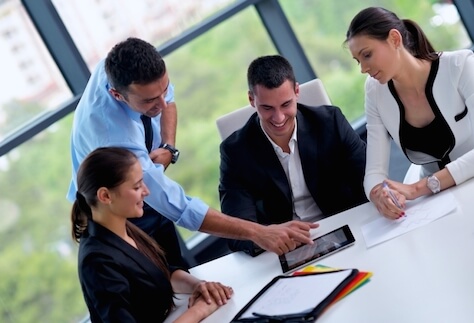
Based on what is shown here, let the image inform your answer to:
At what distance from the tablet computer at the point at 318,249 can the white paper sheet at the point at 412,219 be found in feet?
0.20

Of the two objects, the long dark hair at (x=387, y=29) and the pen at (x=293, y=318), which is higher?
the long dark hair at (x=387, y=29)

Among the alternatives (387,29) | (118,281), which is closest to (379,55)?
(387,29)

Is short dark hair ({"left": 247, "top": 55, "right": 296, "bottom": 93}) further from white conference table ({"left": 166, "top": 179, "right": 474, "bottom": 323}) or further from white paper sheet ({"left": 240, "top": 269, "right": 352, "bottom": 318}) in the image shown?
white paper sheet ({"left": 240, "top": 269, "right": 352, "bottom": 318})

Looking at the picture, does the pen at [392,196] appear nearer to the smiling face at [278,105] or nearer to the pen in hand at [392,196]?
the pen in hand at [392,196]

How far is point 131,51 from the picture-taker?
2.54 meters

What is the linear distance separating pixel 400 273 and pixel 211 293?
59 centimetres

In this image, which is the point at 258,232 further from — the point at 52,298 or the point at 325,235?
the point at 52,298

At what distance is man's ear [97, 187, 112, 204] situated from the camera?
7.20 feet

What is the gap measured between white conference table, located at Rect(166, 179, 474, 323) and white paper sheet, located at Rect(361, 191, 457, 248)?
3 cm

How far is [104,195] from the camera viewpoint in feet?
7.22

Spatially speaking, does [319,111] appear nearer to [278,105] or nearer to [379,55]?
[278,105]

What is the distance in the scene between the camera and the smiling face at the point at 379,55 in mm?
2500

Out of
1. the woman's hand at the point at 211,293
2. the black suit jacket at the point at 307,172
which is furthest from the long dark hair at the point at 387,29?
the woman's hand at the point at 211,293

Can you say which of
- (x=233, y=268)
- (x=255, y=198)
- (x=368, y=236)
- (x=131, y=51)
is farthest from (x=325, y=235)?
(x=131, y=51)
